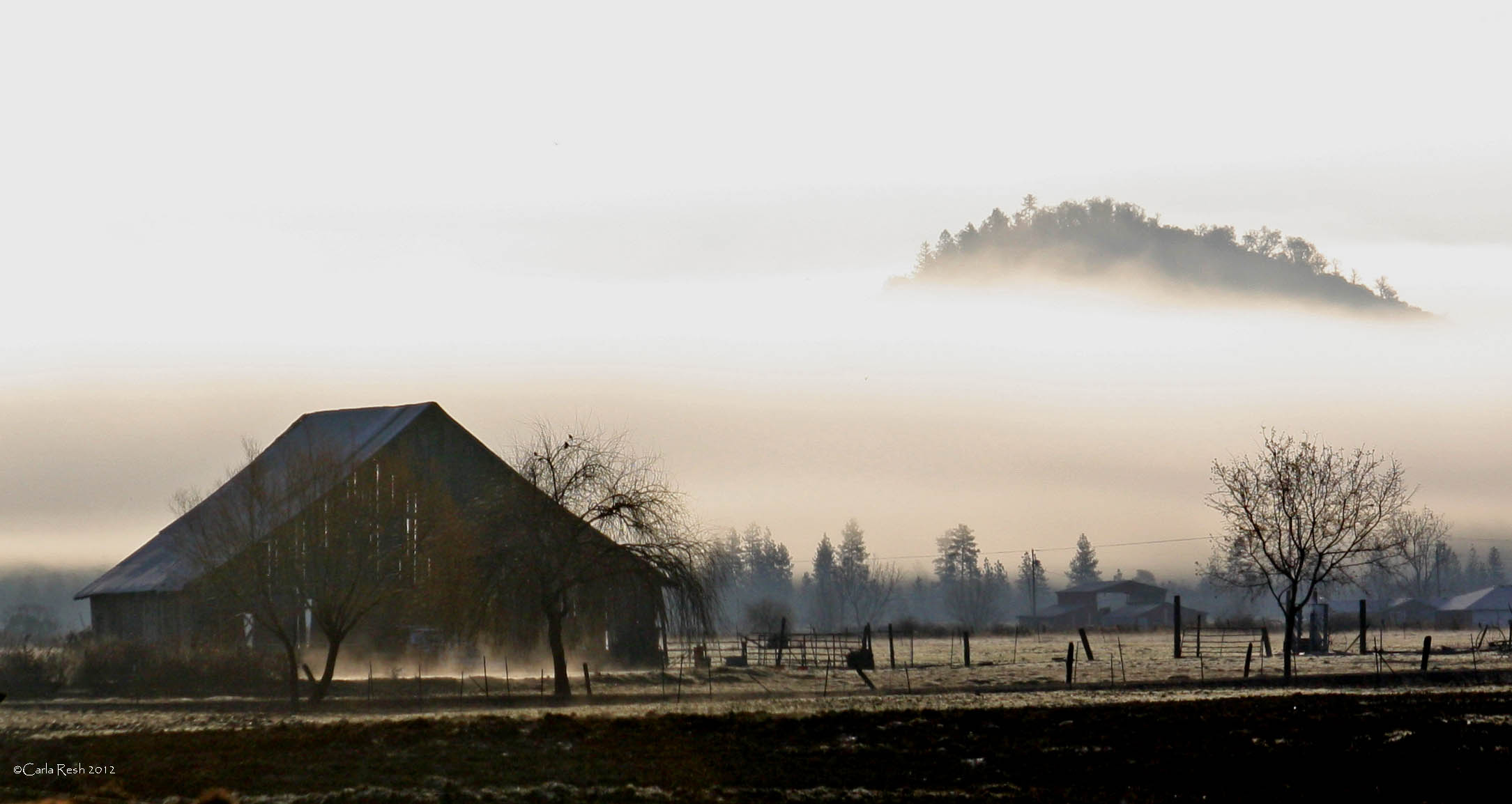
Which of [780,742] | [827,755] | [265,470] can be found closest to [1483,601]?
[265,470]

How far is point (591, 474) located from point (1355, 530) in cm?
2996

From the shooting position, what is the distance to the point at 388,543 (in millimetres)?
57938

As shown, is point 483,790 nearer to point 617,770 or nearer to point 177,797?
point 617,770

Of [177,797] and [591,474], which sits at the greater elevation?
[591,474]

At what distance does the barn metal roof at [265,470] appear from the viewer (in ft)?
206

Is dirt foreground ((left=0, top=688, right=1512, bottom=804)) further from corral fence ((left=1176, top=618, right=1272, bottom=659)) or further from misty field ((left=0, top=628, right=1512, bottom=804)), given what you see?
corral fence ((left=1176, top=618, right=1272, bottom=659))

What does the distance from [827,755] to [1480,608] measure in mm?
142837

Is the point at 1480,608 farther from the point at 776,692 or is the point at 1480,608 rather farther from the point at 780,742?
the point at 780,742

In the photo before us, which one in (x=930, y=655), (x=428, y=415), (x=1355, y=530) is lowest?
(x=930, y=655)

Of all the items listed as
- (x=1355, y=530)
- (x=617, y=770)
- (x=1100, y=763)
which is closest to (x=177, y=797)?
(x=617, y=770)

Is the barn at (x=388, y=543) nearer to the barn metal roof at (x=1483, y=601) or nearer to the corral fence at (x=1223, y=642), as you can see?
the corral fence at (x=1223, y=642)

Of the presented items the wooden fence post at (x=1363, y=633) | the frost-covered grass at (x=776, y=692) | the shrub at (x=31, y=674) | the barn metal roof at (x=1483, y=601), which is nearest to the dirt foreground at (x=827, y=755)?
the frost-covered grass at (x=776, y=692)

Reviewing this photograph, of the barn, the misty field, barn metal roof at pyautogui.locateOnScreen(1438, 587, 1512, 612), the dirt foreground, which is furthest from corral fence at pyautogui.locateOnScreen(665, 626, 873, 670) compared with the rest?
barn metal roof at pyautogui.locateOnScreen(1438, 587, 1512, 612)

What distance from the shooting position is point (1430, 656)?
6406cm
